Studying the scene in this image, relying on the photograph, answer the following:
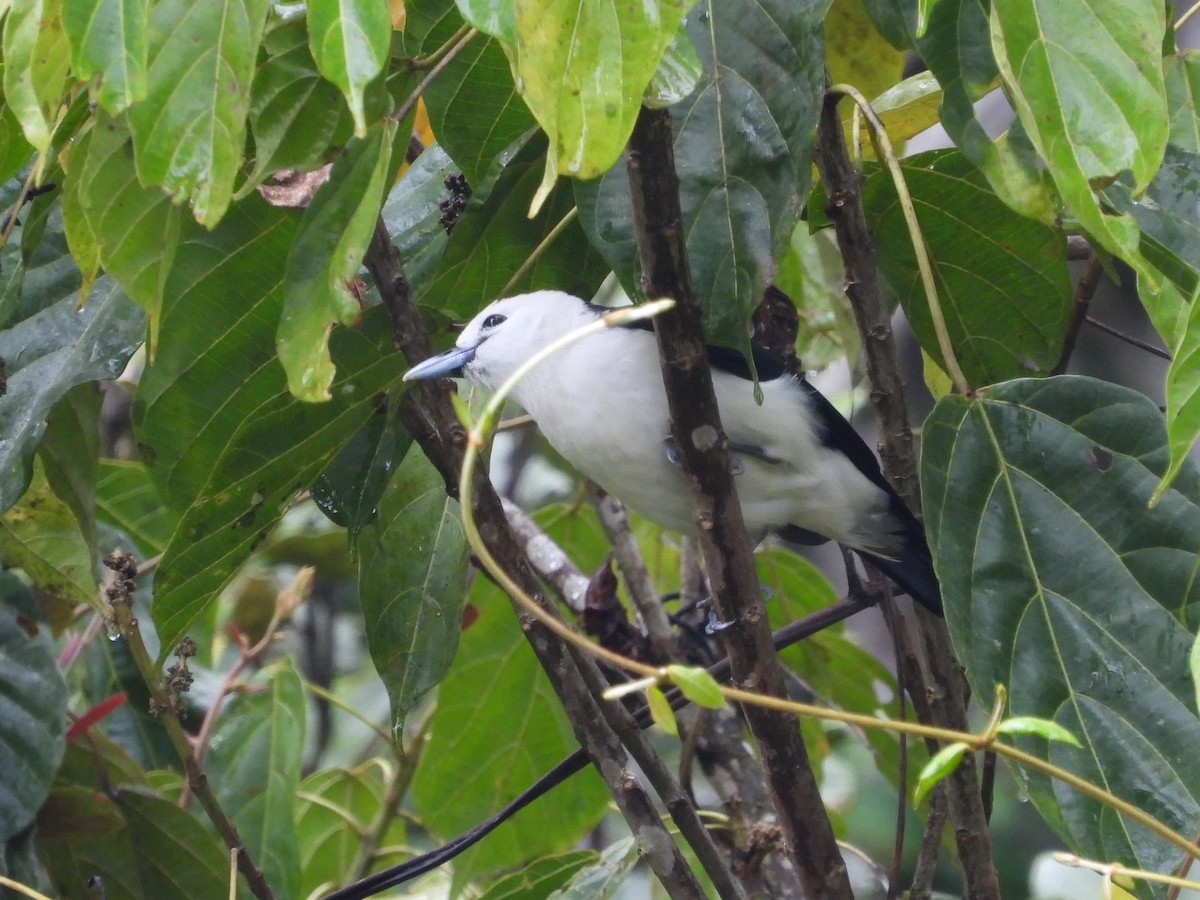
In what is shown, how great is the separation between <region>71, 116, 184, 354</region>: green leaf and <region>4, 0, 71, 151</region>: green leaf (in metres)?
0.17

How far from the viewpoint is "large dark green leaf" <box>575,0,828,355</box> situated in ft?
4.30

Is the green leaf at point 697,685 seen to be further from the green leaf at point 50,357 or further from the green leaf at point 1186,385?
the green leaf at point 50,357

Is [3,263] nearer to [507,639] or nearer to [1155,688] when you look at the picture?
[507,639]

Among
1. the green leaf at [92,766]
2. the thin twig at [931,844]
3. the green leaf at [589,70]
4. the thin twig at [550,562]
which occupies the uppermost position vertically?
the green leaf at [589,70]

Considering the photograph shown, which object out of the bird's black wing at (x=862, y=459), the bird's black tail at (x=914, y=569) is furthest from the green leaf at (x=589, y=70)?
the bird's black tail at (x=914, y=569)

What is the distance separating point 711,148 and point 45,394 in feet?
2.85

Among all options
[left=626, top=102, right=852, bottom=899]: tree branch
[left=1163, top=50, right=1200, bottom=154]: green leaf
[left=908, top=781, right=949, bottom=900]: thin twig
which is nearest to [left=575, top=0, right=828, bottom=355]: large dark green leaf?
[left=626, top=102, right=852, bottom=899]: tree branch

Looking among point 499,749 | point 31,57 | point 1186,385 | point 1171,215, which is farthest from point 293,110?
point 499,749

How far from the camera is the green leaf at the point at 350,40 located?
0.91m

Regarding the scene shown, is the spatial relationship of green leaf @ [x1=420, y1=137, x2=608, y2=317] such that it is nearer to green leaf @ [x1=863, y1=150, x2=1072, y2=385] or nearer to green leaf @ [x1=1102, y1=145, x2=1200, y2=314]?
green leaf @ [x1=863, y1=150, x2=1072, y2=385]

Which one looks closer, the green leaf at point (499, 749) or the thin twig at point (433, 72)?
the thin twig at point (433, 72)

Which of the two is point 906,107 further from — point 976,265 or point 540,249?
point 540,249

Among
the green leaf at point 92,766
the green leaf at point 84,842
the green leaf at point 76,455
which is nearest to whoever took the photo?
the green leaf at point 76,455

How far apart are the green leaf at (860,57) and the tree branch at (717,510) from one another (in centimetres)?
78
